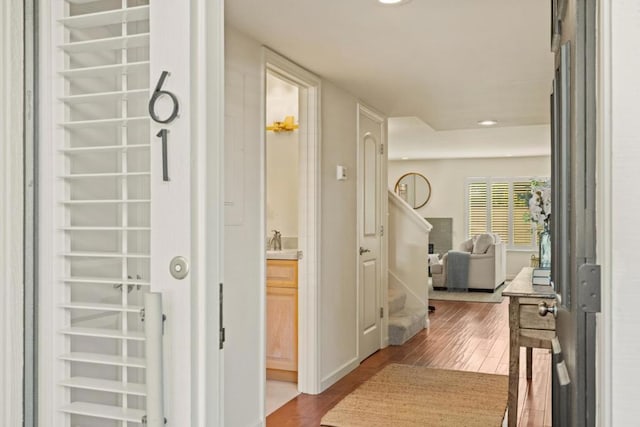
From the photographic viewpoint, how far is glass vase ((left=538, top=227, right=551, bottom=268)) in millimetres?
3484

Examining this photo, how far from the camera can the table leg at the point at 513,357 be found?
10.3 ft

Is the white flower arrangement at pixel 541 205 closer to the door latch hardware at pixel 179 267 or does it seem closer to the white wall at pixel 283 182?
the white wall at pixel 283 182

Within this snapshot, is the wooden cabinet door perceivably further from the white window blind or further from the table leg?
the white window blind

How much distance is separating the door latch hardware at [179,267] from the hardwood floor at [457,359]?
2.47 meters

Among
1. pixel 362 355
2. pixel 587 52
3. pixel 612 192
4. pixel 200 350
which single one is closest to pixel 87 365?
pixel 200 350

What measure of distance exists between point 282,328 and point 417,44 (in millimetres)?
2308

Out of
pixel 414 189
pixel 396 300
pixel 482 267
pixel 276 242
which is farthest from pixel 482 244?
pixel 276 242

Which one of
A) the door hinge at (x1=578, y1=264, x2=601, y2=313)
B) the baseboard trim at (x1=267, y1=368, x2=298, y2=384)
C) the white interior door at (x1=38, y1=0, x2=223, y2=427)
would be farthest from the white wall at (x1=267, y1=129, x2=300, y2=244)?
the door hinge at (x1=578, y1=264, x2=601, y2=313)

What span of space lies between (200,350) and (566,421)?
1097mm

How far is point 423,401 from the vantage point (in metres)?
3.72

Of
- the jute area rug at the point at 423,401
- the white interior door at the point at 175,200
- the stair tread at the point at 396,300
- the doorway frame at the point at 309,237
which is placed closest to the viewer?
the white interior door at the point at 175,200

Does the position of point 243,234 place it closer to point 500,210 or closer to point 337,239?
point 337,239

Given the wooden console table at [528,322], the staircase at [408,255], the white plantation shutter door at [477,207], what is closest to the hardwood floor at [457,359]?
the staircase at [408,255]

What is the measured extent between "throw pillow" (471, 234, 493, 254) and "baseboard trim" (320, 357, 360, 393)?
525 centimetres
